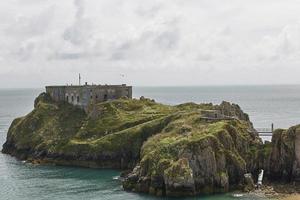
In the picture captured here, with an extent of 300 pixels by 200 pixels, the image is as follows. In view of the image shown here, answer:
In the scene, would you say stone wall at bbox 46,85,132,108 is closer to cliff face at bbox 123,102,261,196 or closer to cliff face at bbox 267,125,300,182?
cliff face at bbox 123,102,261,196

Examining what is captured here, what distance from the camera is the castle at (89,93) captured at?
504 feet

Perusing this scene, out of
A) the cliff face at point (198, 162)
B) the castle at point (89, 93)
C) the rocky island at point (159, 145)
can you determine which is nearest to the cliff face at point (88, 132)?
the rocky island at point (159, 145)

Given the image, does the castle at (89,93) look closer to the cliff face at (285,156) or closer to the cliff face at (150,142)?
the cliff face at (150,142)

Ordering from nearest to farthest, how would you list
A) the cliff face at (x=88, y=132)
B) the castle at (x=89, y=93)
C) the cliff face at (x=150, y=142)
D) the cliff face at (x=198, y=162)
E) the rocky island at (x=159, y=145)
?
the cliff face at (x=198, y=162) < the cliff face at (x=150, y=142) < the rocky island at (x=159, y=145) < the cliff face at (x=88, y=132) < the castle at (x=89, y=93)

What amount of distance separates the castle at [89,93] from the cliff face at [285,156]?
66625mm

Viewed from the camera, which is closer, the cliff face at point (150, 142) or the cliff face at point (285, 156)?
the cliff face at point (150, 142)

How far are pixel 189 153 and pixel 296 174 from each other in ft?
70.6

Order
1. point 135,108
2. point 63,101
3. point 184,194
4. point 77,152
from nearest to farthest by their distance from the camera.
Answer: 1. point 184,194
2. point 77,152
3. point 135,108
4. point 63,101

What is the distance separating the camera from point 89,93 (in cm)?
15325

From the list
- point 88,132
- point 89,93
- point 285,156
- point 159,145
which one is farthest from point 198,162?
point 89,93

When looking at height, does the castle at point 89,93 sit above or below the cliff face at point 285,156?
above

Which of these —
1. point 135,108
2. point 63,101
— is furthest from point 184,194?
point 63,101

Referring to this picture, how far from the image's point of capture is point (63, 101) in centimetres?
16225

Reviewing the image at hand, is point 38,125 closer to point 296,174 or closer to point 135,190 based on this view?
point 135,190
